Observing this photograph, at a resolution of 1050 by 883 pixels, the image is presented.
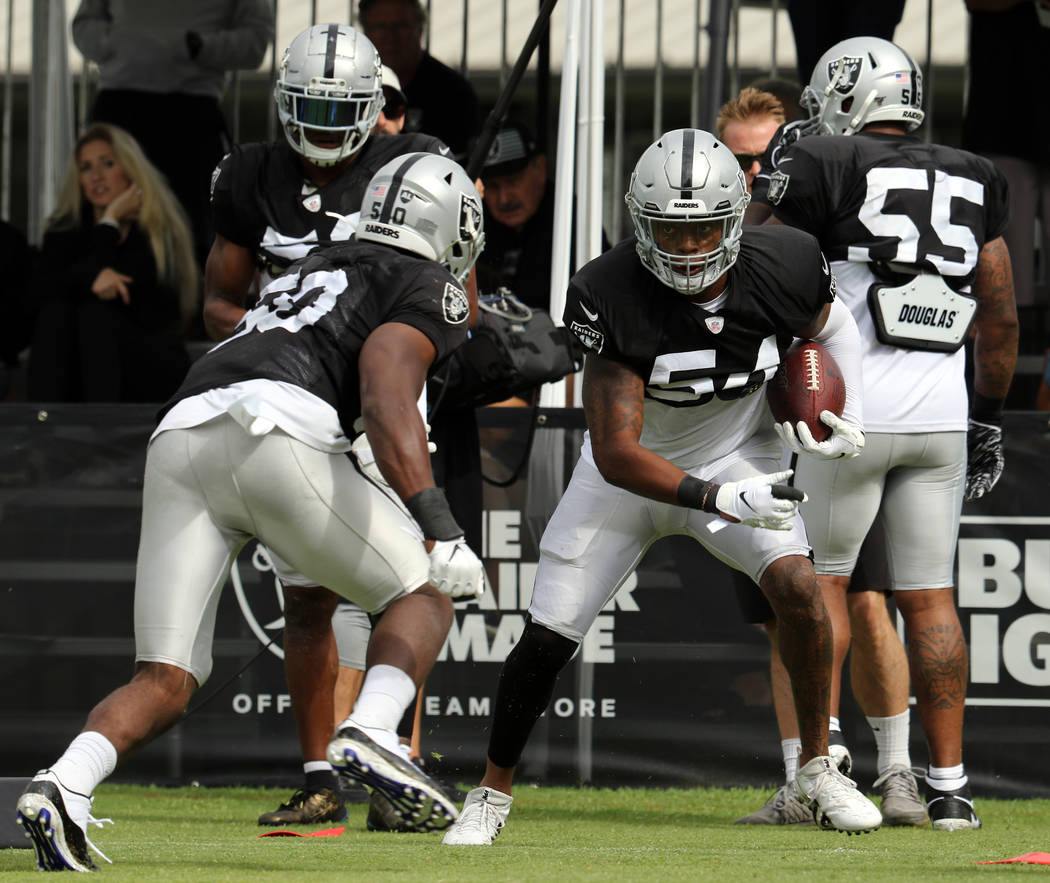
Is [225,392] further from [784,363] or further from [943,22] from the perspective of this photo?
[943,22]

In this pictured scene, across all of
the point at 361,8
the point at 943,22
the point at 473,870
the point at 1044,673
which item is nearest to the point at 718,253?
the point at 473,870

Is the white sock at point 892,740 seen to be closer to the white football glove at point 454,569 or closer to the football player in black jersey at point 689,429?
the football player in black jersey at point 689,429

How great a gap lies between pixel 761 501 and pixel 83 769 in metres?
1.63

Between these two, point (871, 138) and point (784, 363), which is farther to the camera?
point (871, 138)

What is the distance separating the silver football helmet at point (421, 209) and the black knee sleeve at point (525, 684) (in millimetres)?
993

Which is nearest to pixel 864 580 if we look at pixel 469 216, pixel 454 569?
pixel 469 216


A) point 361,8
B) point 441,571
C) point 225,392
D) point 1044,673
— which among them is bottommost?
point 1044,673

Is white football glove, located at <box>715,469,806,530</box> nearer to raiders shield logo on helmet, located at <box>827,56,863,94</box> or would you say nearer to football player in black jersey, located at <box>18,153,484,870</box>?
football player in black jersey, located at <box>18,153,484,870</box>

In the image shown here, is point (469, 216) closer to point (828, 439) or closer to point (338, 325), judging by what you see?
point (338, 325)

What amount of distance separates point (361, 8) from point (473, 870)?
4389 mm

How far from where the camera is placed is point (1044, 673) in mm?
5984

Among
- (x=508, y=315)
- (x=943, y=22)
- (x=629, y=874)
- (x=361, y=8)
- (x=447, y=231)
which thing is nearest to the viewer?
(x=629, y=874)

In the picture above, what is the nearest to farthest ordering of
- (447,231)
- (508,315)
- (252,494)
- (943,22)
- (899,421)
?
1. (252,494)
2. (447,231)
3. (899,421)
4. (508,315)
5. (943,22)

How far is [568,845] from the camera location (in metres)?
4.62
